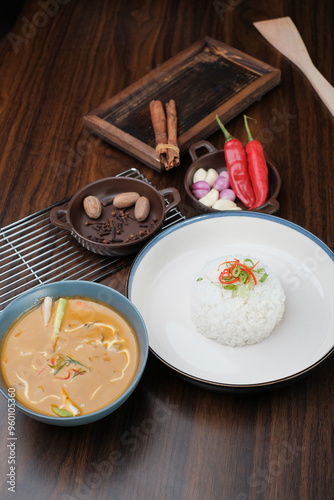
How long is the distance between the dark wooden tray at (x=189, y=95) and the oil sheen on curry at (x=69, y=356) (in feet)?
2.68

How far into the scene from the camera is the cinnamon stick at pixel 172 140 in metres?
2.08

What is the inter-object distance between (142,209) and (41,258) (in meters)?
0.36

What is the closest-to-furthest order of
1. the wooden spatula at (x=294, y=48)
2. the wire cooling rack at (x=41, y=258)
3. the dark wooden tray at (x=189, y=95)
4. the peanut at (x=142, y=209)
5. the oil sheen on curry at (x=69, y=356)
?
the oil sheen on curry at (x=69, y=356), the wire cooling rack at (x=41, y=258), the peanut at (x=142, y=209), the dark wooden tray at (x=189, y=95), the wooden spatula at (x=294, y=48)

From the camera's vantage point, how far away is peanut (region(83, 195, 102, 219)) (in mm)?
1924

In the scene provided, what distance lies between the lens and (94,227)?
192cm

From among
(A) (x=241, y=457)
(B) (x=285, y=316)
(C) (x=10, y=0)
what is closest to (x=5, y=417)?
(A) (x=241, y=457)

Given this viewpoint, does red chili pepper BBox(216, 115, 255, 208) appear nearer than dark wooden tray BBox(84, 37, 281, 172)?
Yes

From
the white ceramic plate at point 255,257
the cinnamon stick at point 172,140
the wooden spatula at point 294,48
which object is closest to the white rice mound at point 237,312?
the white ceramic plate at point 255,257

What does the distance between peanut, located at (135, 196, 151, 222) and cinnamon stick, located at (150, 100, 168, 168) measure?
8.6 inches

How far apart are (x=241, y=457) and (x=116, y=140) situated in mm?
1265

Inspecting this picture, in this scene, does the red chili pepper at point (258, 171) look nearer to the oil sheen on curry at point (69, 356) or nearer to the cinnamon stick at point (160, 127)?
the cinnamon stick at point (160, 127)

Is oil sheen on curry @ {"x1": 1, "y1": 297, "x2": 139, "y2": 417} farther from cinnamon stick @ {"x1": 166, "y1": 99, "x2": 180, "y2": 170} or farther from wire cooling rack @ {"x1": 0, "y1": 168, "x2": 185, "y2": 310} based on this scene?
cinnamon stick @ {"x1": 166, "y1": 99, "x2": 180, "y2": 170}

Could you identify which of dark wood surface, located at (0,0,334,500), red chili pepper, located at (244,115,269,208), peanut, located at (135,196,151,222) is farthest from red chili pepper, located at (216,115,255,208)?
peanut, located at (135,196,151,222)

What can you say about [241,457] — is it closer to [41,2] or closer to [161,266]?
[161,266]
